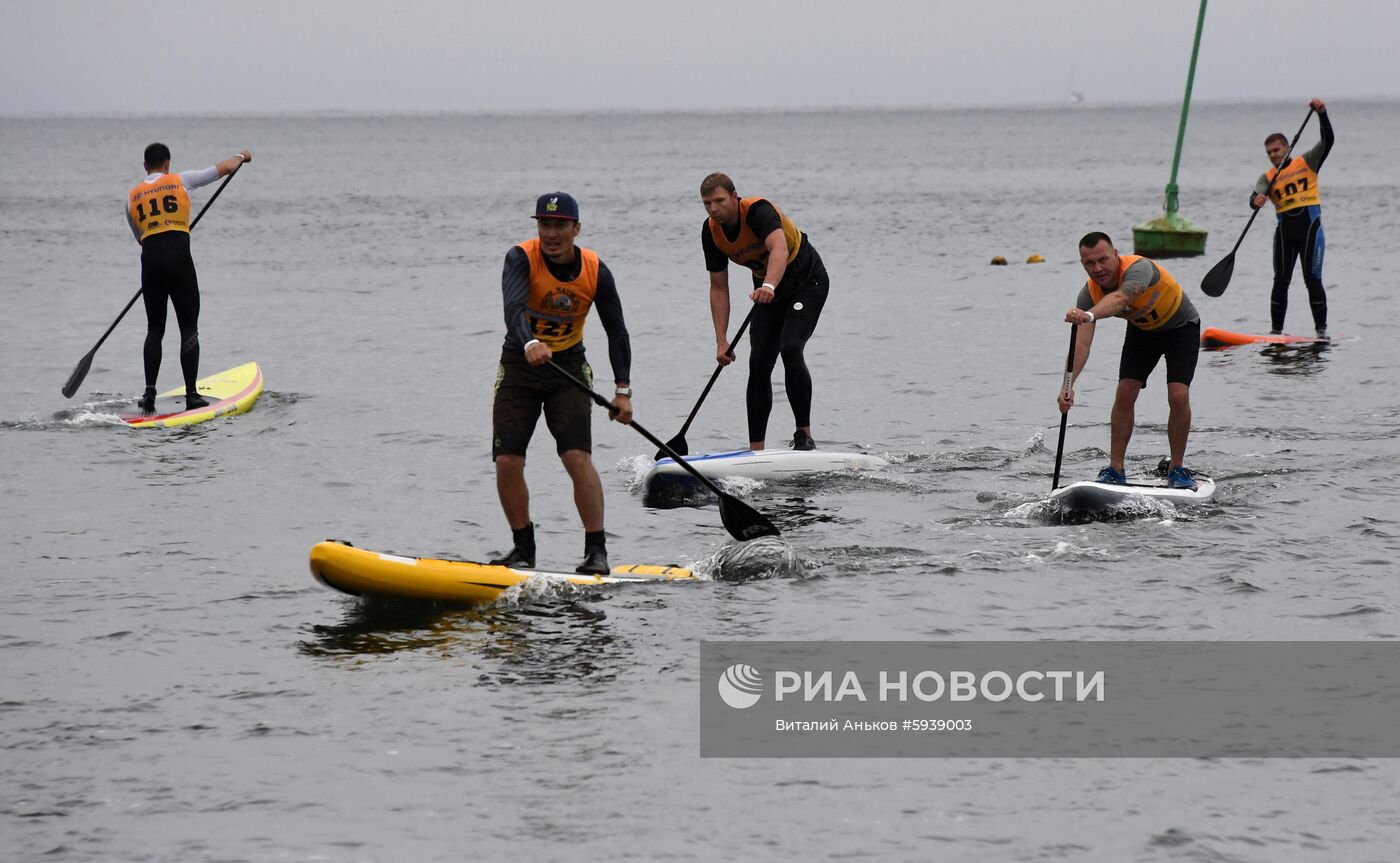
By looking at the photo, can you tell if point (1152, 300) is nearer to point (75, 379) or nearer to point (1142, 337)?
point (1142, 337)

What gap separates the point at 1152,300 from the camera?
32.4 ft

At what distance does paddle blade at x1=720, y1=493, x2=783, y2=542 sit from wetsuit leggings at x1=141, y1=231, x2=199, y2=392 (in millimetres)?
6405

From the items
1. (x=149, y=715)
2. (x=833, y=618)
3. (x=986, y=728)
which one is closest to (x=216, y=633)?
(x=149, y=715)

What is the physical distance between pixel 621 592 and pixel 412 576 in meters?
1.13

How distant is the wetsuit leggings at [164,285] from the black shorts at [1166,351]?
781 centimetres

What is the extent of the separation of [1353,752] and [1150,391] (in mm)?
9490

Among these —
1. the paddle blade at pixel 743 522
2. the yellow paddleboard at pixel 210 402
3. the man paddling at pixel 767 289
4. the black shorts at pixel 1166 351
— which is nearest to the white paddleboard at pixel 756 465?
the man paddling at pixel 767 289

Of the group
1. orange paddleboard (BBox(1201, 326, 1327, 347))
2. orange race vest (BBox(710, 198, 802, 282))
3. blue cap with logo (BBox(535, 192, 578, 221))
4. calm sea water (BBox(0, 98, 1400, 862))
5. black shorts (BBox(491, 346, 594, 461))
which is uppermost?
Answer: blue cap with logo (BBox(535, 192, 578, 221))

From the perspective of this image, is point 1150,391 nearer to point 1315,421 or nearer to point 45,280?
point 1315,421

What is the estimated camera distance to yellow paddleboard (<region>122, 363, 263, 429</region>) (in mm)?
14023

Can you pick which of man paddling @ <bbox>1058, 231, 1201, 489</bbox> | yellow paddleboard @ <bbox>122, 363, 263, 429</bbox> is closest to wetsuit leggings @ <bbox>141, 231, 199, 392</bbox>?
yellow paddleboard @ <bbox>122, 363, 263, 429</bbox>

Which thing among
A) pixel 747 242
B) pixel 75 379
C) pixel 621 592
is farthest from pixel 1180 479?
pixel 75 379

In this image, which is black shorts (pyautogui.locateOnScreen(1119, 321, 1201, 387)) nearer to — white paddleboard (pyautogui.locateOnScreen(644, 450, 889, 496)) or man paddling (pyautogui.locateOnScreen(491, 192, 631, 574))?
white paddleboard (pyautogui.locateOnScreen(644, 450, 889, 496))

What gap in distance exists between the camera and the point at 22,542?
33.0 feet
